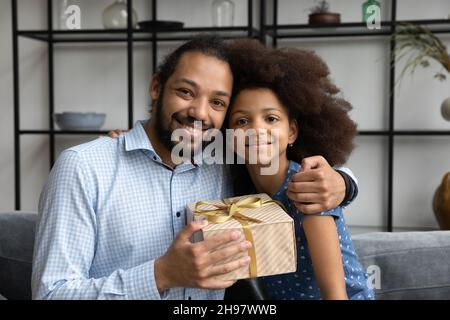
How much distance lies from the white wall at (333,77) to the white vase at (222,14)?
0.28m

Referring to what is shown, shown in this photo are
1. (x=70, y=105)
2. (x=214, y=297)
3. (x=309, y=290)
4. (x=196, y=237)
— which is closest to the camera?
(x=196, y=237)

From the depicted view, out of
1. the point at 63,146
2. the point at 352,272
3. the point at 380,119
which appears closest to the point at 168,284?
the point at 352,272

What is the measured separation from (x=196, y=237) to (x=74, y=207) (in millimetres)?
291

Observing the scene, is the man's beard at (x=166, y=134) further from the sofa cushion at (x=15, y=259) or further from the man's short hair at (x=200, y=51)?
the sofa cushion at (x=15, y=259)

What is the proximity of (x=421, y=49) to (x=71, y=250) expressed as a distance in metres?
2.60

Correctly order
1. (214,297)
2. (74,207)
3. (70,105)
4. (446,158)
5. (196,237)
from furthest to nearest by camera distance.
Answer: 1. (70,105)
2. (446,158)
3. (214,297)
4. (74,207)
5. (196,237)

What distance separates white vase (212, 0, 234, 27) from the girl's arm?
7.23 feet

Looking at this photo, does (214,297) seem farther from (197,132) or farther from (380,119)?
(380,119)

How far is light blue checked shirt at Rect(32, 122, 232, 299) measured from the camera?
3.66 feet

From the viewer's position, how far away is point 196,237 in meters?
1.06

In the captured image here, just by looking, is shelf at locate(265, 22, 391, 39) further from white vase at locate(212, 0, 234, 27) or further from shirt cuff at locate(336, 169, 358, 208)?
shirt cuff at locate(336, 169, 358, 208)

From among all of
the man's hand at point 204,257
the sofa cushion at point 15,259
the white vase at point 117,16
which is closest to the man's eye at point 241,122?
the man's hand at point 204,257

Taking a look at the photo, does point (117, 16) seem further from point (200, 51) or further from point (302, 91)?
point (302, 91)

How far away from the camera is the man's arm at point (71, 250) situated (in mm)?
1097
